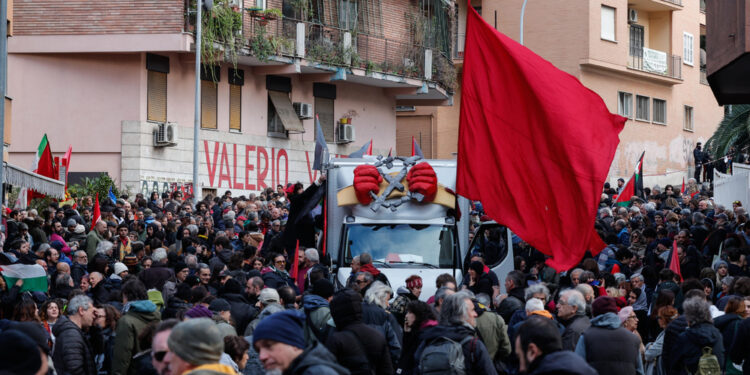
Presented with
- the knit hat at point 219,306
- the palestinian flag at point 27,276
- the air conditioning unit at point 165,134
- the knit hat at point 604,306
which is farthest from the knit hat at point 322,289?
the air conditioning unit at point 165,134

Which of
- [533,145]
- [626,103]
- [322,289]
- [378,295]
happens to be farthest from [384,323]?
[626,103]

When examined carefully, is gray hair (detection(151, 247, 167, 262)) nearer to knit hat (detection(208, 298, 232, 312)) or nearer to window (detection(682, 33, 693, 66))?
knit hat (detection(208, 298, 232, 312))

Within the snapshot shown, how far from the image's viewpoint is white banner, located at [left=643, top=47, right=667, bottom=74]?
5094 cm

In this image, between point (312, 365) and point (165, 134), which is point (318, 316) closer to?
point (312, 365)

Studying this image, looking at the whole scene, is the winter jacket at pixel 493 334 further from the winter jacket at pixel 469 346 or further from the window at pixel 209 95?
the window at pixel 209 95

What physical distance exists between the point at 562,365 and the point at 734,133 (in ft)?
117

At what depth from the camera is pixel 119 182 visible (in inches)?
1330

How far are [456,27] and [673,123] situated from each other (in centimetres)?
1085

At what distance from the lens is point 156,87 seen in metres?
34.5

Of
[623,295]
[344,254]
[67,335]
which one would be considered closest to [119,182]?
[344,254]

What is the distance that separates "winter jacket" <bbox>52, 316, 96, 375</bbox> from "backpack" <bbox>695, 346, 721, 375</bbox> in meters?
5.17

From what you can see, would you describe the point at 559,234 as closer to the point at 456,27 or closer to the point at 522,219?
the point at 522,219

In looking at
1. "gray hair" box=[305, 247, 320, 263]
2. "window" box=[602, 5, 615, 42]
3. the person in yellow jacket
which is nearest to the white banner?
"window" box=[602, 5, 615, 42]

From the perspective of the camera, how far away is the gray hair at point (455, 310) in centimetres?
929
